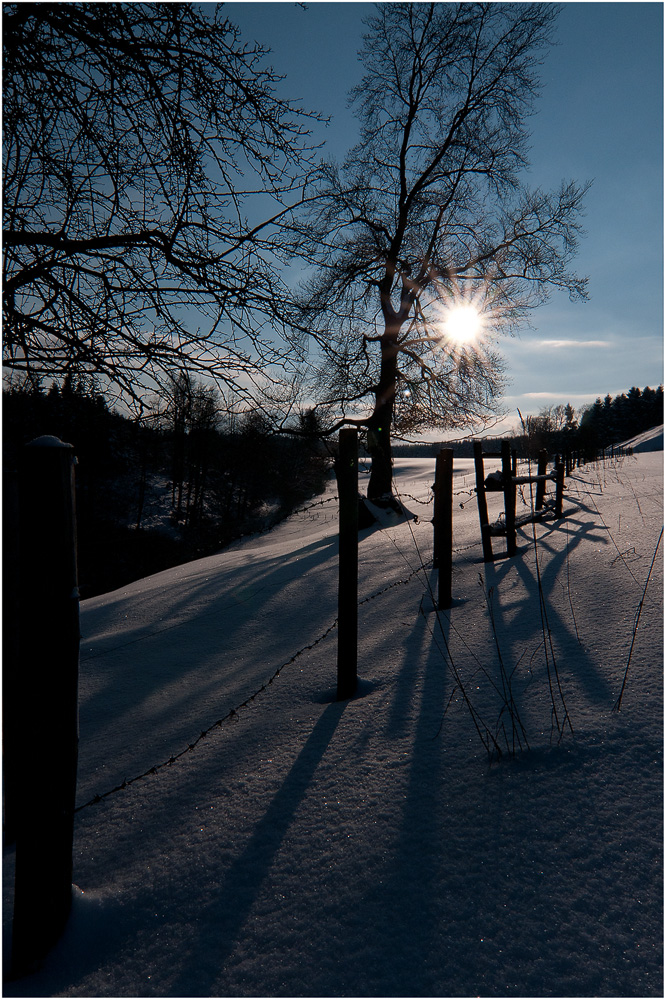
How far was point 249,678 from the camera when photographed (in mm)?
3420

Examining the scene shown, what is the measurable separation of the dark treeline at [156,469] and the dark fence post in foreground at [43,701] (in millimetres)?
112

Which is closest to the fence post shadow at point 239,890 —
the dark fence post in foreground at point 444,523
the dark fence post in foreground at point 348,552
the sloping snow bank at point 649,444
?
the dark fence post in foreground at point 348,552

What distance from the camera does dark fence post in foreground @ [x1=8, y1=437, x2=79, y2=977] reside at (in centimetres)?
A: 150

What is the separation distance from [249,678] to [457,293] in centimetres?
1369

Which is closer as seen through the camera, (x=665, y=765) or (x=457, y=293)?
A: (x=665, y=765)

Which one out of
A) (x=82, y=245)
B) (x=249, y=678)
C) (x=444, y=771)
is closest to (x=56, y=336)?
(x=82, y=245)

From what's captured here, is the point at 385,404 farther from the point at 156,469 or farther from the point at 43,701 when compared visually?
the point at 156,469

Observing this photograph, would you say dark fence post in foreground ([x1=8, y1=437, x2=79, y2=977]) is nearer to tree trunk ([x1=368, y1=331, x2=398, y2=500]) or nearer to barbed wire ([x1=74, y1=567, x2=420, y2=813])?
barbed wire ([x1=74, y1=567, x2=420, y2=813])

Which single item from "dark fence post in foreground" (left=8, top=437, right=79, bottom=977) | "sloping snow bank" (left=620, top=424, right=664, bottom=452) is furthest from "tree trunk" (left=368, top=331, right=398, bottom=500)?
"sloping snow bank" (left=620, top=424, right=664, bottom=452)

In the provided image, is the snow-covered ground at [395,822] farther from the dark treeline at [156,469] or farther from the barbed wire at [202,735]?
the dark treeline at [156,469]

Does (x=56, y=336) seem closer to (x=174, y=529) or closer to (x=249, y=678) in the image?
(x=249, y=678)

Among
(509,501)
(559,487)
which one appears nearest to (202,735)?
Result: (509,501)

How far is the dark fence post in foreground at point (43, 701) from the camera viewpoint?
1496 mm

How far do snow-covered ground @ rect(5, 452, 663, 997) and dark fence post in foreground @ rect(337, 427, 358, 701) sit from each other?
252mm
